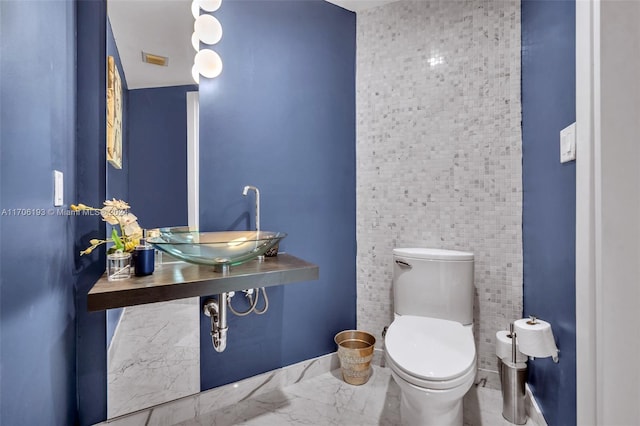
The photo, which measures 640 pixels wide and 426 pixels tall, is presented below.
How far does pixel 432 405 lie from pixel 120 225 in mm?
1458

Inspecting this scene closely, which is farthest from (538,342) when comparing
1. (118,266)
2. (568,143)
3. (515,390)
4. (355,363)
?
(118,266)

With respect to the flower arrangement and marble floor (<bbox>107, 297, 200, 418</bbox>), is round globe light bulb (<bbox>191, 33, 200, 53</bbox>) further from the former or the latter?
marble floor (<bbox>107, 297, 200, 418</bbox>)

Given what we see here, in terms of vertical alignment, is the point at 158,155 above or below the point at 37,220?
above

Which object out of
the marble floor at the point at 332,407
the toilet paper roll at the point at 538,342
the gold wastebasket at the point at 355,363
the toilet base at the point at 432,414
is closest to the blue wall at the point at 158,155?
the marble floor at the point at 332,407

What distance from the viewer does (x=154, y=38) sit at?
1.58 m

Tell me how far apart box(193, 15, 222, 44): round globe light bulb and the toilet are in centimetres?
154

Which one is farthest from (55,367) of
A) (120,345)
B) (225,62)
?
(225,62)

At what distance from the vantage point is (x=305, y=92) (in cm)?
201

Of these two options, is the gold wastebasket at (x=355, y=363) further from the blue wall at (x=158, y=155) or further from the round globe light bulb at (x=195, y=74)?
the round globe light bulb at (x=195, y=74)

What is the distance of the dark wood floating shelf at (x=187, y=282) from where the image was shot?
108cm

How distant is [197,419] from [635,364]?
5.85 ft

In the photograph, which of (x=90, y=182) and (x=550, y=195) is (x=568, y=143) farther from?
(x=90, y=182)

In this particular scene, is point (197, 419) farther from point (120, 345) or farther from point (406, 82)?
point (406, 82)

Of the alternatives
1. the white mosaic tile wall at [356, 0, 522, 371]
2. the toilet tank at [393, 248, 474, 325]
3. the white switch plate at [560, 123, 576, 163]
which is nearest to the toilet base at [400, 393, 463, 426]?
the toilet tank at [393, 248, 474, 325]
